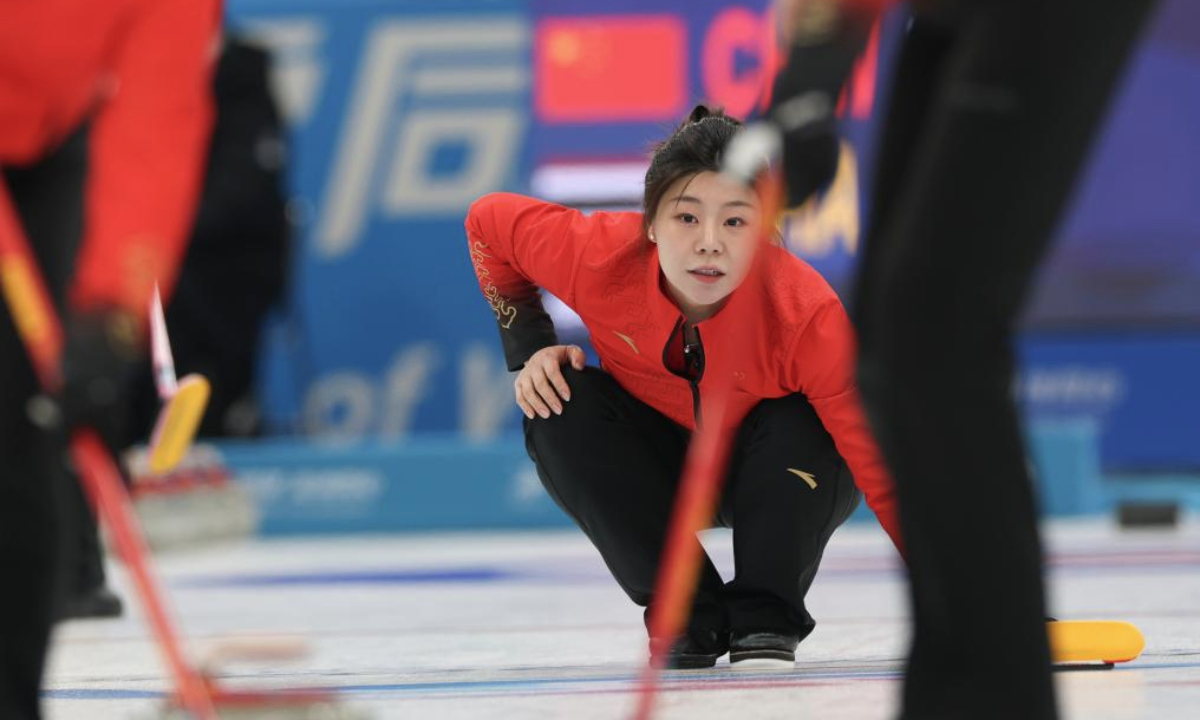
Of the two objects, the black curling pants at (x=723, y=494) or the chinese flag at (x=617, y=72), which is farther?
the chinese flag at (x=617, y=72)

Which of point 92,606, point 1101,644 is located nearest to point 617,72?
point 92,606

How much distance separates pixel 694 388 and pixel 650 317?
13 centimetres

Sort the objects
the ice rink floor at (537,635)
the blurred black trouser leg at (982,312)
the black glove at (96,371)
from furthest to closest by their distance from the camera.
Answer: the ice rink floor at (537,635), the black glove at (96,371), the blurred black trouser leg at (982,312)

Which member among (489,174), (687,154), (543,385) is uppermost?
(687,154)

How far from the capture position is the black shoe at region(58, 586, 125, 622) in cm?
384

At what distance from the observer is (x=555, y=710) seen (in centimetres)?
225

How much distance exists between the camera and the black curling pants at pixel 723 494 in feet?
9.04

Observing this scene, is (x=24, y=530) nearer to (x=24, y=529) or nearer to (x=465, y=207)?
(x=24, y=529)

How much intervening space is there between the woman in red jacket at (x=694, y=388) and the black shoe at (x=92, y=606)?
1.34 meters

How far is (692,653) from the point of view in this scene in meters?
2.72

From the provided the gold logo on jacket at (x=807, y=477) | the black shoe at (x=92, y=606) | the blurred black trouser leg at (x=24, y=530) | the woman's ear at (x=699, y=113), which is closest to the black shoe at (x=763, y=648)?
the gold logo on jacket at (x=807, y=477)

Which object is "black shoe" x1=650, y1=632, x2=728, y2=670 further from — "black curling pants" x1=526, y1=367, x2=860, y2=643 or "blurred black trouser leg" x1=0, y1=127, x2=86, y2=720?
"blurred black trouser leg" x1=0, y1=127, x2=86, y2=720

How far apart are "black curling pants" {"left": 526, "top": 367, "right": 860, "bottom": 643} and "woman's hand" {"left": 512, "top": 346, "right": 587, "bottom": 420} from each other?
17mm

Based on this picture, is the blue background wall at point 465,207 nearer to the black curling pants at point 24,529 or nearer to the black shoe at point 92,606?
the black shoe at point 92,606
